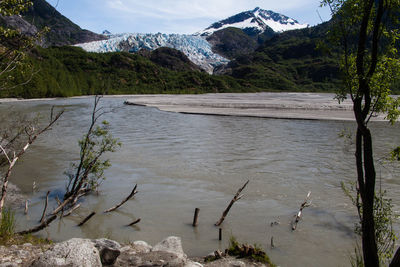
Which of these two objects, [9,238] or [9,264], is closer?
[9,264]

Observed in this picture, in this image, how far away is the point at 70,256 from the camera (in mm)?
5176

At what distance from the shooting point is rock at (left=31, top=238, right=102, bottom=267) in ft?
16.6

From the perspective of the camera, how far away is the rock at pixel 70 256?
507cm

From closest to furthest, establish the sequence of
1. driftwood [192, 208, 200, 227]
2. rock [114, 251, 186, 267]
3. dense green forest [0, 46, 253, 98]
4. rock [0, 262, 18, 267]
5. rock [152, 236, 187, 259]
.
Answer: rock [0, 262, 18, 267] < rock [114, 251, 186, 267] < rock [152, 236, 187, 259] < driftwood [192, 208, 200, 227] < dense green forest [0, 46, 253, 98]

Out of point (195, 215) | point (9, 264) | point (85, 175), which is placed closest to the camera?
point (9, 264)

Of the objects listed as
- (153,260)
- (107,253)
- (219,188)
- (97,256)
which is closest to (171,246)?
(153,260)

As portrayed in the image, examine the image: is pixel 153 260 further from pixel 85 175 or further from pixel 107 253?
pixel 85 175

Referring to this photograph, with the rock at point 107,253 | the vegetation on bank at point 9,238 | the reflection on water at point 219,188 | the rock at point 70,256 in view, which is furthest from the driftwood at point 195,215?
the rock at point 70,256

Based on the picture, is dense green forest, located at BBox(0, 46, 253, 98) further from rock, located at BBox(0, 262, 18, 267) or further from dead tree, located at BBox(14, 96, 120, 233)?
rock, located at BBox(0, 262, 18, 267)

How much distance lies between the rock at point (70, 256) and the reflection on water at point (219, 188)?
3254 millimetres

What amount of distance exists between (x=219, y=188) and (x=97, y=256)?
27.1ft

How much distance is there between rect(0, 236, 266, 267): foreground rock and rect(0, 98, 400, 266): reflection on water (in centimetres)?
150

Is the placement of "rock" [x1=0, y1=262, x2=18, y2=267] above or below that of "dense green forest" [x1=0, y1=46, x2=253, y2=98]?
below

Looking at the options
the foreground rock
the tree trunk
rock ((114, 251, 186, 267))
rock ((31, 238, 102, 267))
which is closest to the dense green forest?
the foreground rock
